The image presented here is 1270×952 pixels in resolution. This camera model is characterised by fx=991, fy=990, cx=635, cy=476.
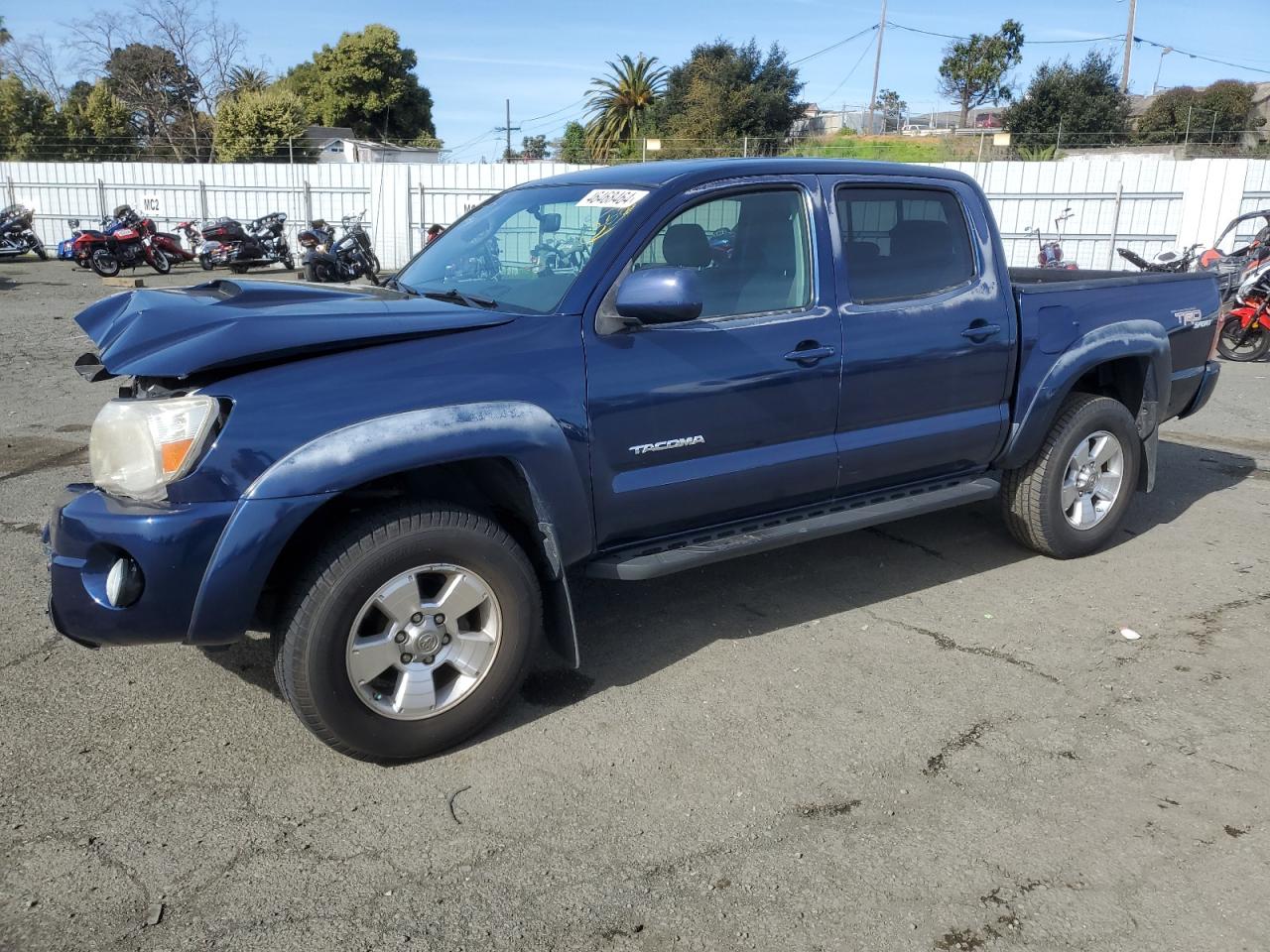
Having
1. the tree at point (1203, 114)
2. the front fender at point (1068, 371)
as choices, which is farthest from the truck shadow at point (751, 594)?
the tree at point (1203, 114)

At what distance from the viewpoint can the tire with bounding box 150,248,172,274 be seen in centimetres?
2025

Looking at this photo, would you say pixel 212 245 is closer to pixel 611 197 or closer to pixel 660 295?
pixel 611 197

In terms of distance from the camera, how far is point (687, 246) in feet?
12.2

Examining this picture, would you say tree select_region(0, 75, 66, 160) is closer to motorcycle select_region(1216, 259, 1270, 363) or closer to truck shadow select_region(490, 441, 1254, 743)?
motorcycle select_region(1216, 259, 1270, 363)

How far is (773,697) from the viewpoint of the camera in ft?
12.0

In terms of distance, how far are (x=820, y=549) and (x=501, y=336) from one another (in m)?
2.54

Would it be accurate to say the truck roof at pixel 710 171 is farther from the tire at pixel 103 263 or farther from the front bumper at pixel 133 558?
the tire at pixel 103 263

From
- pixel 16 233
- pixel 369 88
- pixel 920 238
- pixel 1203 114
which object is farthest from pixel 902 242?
pixel 369 88

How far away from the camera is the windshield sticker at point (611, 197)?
370 centimetres

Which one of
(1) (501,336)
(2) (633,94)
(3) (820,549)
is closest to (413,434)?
(1) (501,336)

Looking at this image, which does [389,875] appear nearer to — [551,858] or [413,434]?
[551,858]

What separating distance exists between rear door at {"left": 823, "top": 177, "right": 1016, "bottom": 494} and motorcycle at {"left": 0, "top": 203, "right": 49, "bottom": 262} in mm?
24200

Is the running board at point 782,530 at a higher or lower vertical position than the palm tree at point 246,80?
lower

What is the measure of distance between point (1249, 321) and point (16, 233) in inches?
960
